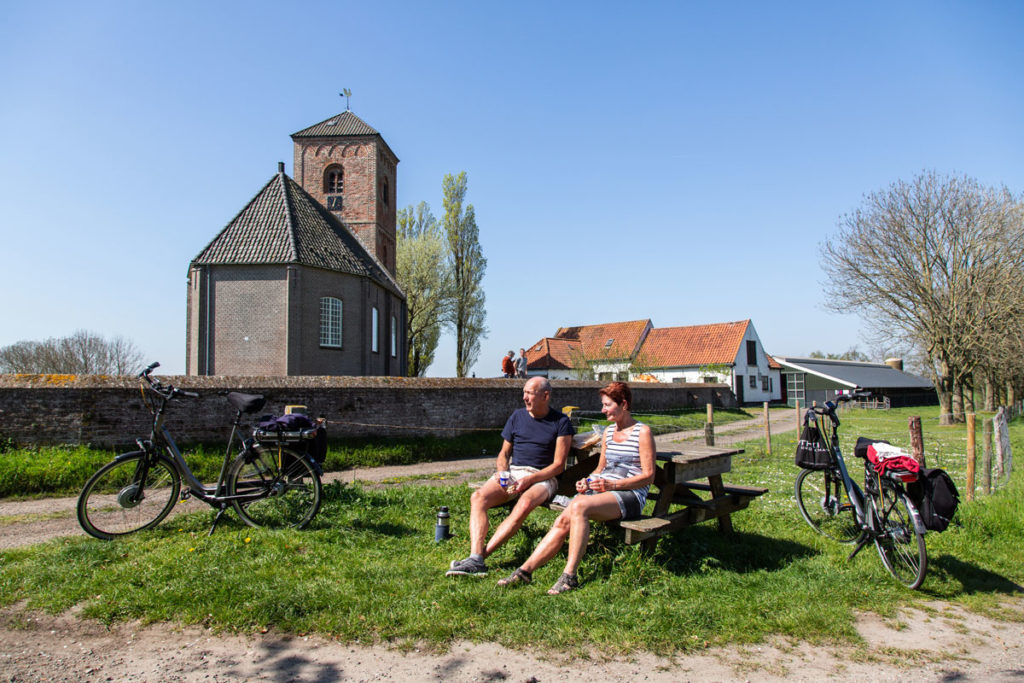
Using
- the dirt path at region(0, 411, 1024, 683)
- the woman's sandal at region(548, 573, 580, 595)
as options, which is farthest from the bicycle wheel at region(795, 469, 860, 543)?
the woman's sandal at region(548, 573, 580, 595)

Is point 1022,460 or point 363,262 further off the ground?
point 363,262

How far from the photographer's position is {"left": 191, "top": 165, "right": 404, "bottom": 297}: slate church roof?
2369 centimetres

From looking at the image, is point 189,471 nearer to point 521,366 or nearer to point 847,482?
point 847,482

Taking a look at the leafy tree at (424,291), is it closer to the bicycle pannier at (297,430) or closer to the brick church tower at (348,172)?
the brick church tower at (348,172)

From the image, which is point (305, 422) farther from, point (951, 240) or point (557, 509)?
point (951, 240)

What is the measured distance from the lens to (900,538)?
507cm

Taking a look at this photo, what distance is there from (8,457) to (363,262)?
1868 cm

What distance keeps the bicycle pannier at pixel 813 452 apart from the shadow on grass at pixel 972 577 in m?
1.12

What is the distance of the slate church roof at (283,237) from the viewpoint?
77.7 ft

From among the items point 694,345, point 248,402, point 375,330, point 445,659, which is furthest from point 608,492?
point 694,345

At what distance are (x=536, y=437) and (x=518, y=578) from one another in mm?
1351

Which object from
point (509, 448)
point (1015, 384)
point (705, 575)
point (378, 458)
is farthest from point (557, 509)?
point (1015, 384)

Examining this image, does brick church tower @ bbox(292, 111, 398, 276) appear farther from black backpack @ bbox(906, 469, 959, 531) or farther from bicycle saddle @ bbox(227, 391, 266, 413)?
black backpack @ bbox(906, 469, 959, 531)

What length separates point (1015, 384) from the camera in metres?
38.2
